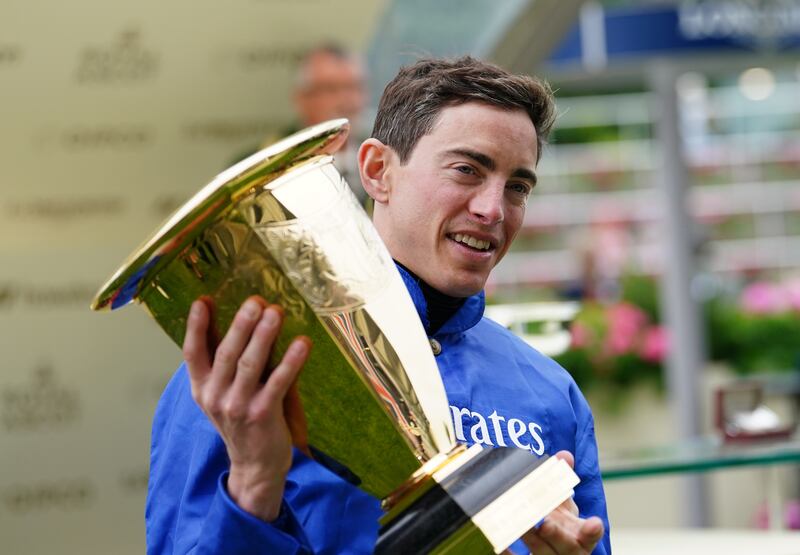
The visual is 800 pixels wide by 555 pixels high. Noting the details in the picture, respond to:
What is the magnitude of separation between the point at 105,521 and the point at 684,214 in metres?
3.27

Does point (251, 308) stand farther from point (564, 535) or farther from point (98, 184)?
point (98, 184)

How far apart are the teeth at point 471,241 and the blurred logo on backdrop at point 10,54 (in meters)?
3.44

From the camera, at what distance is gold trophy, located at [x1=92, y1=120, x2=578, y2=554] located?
3.48ft

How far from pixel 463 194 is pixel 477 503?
39cm

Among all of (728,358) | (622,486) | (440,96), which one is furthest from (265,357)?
(728,358)

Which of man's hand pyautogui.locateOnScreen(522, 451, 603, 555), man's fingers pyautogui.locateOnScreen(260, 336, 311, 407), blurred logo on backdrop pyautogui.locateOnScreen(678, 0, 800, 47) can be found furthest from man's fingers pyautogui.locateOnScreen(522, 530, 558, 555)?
blurred logo on backdrop pyautogui.locateOnScreen(678, 0, 800, 47)

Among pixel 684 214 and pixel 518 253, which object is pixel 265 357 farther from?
pixel 518 253

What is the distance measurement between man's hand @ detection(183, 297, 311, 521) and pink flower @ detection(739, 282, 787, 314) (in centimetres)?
683

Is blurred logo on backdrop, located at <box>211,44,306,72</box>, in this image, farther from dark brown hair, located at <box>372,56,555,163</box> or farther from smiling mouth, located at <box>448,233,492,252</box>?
smiling mouth, located at <box>448,233,492,252</box>

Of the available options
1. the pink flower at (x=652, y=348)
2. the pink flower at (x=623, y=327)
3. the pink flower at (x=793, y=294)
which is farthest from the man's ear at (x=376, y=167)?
the pink flower at (x=793, y=294)

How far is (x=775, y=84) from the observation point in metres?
9.72

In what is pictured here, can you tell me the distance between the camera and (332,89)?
4.21 m

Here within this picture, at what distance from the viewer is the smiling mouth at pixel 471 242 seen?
1394 millimetres

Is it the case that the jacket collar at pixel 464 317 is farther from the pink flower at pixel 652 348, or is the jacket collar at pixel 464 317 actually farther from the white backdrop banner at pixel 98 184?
the pink flower at pixel 652 348
